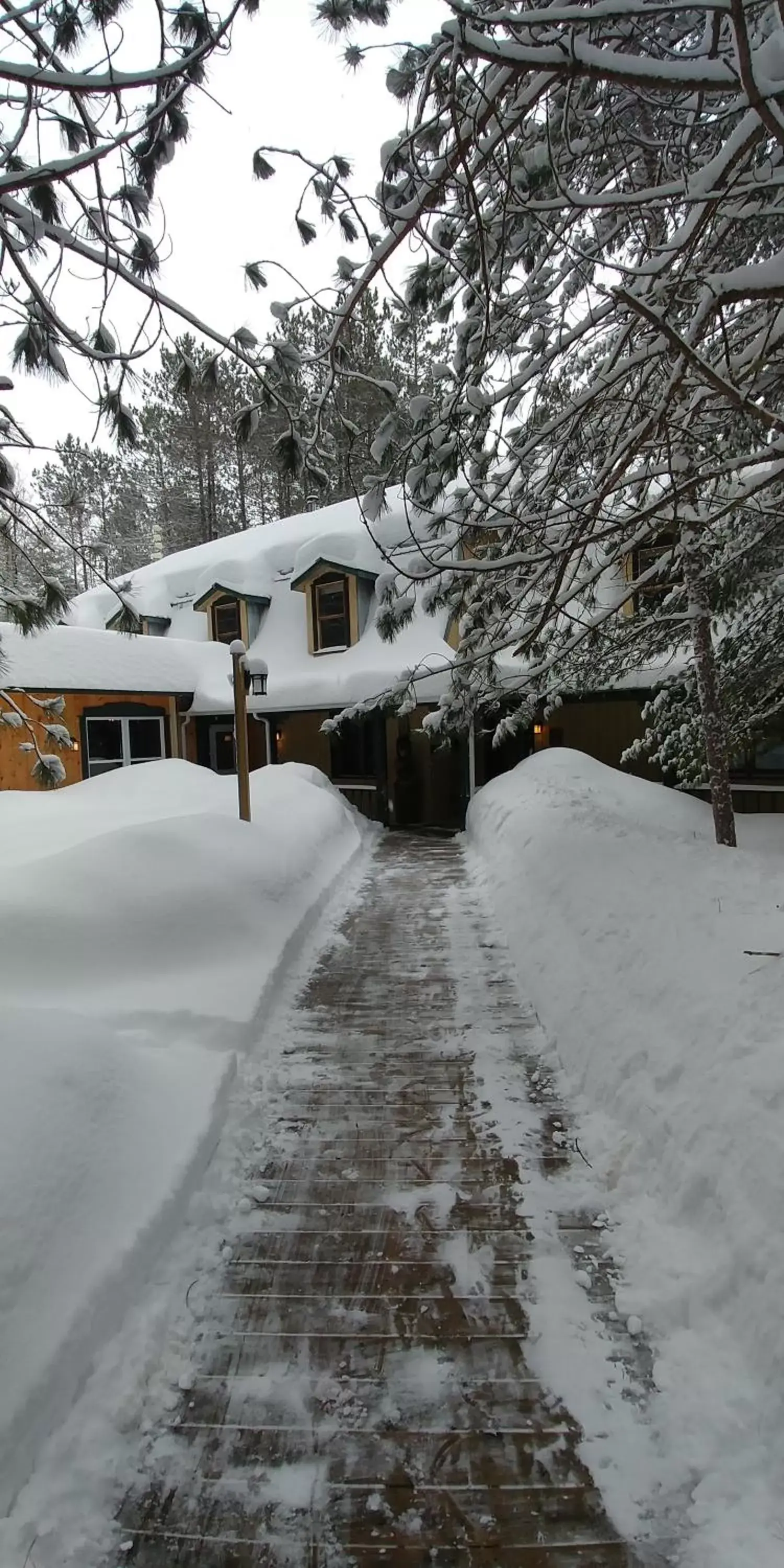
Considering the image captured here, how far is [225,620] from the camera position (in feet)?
58.5

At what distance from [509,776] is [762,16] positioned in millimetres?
8968

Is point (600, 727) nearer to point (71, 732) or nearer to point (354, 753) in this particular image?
point (354, 753)

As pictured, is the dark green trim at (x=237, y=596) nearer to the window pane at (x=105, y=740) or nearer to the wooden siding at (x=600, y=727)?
the window pane at (x=105, y=740)

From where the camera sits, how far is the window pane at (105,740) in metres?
15.5

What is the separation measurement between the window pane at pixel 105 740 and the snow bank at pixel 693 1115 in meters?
11.7

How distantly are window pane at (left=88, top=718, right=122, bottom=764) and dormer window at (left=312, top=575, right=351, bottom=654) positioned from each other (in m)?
4.70

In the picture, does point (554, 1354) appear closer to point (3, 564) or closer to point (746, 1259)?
point (746, 1259)

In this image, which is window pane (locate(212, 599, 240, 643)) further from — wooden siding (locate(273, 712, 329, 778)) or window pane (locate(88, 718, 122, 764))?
window pane (locate(88, 718, 122, 764))

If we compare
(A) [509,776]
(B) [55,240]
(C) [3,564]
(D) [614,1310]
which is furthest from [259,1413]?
(C) [3,564]

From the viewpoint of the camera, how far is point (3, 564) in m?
19.8

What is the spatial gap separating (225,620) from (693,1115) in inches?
653

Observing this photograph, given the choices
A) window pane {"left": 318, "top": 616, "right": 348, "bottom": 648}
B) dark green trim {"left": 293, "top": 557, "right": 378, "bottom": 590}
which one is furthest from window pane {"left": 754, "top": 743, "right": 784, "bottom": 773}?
window pane {"left": 318, "top": 616, "right": 348, "bottom": 648}

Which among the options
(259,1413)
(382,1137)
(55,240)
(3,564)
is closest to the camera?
(259,1413)

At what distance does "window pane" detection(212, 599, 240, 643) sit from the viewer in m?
17.6
